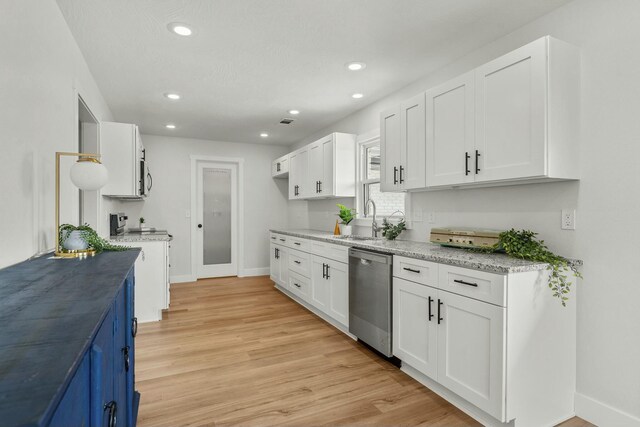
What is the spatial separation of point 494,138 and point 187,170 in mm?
5084

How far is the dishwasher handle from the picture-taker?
2689 mm

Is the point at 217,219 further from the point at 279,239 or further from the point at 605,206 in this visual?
the point at 605,206

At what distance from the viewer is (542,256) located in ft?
6.56

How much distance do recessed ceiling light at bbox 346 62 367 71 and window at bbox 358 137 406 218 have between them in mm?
934

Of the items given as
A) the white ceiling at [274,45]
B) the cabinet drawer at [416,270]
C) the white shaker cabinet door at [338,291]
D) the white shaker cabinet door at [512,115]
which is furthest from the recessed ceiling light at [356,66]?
the white shaker cabinet door at [338,291]

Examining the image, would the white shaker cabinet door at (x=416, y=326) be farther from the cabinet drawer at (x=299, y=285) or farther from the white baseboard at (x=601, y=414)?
the cabinet drawer at (x=299, y=285)

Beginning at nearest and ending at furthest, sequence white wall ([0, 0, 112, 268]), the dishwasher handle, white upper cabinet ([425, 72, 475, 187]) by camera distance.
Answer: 1. white wall ([0, 0, 112, 268])
2. white upper cabinet ([425, 72, 475, 187])
3. the dishwasher handle

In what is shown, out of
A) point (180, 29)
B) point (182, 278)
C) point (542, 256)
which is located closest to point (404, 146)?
point (542, 256)

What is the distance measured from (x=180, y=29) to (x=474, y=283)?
2.55 meters

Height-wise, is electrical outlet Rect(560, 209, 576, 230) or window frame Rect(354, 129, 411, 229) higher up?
window frame Rect(354, 129, 411, 229)

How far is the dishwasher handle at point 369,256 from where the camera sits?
2.69 metres

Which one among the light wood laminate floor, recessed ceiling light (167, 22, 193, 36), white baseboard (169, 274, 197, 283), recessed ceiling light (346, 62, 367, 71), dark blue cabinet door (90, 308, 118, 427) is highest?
recessed ceiling light (346, 62, 367, 71)

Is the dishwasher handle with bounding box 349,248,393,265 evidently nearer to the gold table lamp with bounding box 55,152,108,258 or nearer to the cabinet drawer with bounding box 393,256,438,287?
the cabinet drawer with bounding box 393,256,438,287

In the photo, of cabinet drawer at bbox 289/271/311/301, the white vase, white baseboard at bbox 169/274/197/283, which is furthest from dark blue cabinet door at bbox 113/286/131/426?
white baseboard at bbox 169/274/197/283
